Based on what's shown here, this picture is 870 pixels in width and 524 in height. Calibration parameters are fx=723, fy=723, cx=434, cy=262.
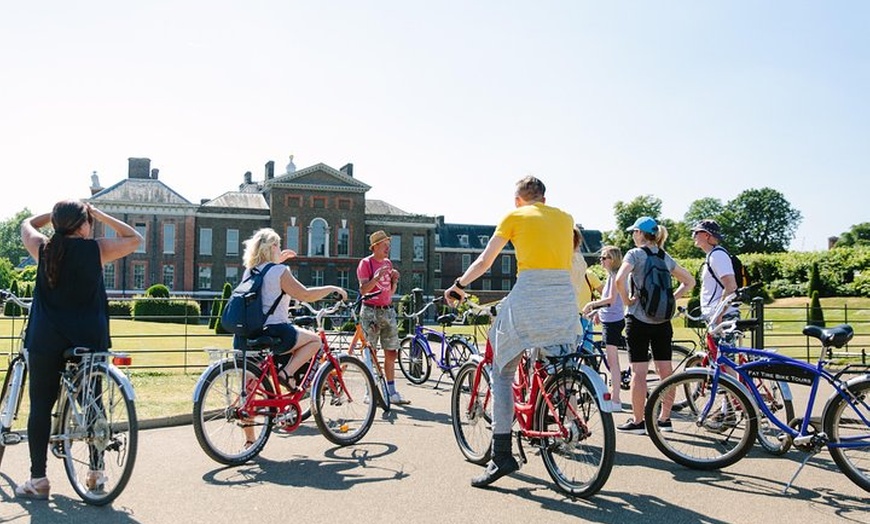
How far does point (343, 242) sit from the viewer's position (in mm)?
62375

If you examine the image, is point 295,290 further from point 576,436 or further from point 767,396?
point 767,396

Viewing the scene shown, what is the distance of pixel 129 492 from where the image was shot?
16.1 ft

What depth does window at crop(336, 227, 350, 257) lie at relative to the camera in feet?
204

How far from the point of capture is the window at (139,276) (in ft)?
191

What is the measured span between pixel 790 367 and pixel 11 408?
18.3 feet

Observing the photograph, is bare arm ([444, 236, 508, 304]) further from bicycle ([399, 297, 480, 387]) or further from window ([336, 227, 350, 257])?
window ([336, 227, 350, 257])

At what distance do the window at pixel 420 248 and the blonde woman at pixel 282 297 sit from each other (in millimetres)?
58401

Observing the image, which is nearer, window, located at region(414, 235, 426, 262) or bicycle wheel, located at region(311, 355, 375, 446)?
bicycle wheel, located at region(311, 355, 375, 446)

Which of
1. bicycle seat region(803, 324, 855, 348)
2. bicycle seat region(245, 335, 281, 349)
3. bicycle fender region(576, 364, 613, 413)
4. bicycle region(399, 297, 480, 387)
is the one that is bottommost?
bicycle region(399, 297, 480, 387)

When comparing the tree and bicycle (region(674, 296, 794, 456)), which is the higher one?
the tree

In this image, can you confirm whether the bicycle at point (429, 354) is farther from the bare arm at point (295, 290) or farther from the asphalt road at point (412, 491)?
the bare arm at point (295, 290)

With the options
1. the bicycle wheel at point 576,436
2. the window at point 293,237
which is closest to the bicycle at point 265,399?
the bicycle wheel at point 576,436

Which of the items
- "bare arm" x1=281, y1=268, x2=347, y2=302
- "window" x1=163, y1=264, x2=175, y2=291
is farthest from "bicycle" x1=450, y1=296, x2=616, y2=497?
"window" x1=163, y1=264, x2=175, y2=291

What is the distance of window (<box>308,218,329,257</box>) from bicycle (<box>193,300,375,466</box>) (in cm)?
5556
